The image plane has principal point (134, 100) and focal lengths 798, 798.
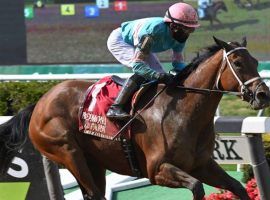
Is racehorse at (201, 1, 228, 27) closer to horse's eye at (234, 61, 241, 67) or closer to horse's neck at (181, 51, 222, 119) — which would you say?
horse's neck at (181, 51, 222, 119)

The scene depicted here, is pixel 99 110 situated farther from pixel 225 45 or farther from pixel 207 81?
pixel 225 45

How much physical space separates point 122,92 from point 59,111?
0.56 m

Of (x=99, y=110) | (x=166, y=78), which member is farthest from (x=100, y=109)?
(x=166, y=78)

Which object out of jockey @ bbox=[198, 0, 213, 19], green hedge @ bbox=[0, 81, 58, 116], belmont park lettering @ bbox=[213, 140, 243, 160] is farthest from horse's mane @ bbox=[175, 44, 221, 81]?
jockey @ bbox=[198, 0, 213, 19]

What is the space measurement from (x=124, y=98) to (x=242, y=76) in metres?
0.81

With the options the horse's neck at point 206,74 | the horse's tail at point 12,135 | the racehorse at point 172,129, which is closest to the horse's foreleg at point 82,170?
the racehorse at point 172,129

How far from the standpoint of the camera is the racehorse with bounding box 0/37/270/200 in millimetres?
4516

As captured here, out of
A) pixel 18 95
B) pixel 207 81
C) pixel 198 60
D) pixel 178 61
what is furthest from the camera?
pixel 18 95

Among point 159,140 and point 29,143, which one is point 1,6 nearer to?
point 29,143

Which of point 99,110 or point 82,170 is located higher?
point 99,110

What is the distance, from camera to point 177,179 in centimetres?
457

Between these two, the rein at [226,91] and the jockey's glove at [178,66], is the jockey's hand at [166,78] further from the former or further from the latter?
the jockey's glove at [178,66]

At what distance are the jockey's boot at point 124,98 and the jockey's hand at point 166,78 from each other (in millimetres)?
169

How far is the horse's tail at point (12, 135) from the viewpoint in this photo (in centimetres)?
557
